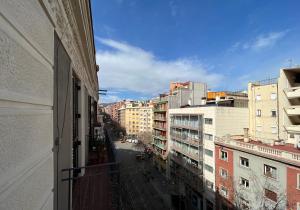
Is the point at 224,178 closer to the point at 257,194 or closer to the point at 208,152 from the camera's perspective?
the point at 208,152

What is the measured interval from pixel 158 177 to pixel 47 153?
3569 centimetres

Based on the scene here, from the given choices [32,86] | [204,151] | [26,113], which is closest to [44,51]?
Answer: [32,86]

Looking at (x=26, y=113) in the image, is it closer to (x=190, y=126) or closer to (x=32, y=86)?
(x=32, y=86)

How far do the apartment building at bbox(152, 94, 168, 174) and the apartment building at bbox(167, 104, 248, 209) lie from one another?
21.6 ft

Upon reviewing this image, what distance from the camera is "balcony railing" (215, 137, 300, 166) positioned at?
12.9 metres

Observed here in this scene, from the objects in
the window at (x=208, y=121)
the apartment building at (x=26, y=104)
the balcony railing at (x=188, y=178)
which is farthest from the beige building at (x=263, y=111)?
the apartment building at (x=26, y=104)

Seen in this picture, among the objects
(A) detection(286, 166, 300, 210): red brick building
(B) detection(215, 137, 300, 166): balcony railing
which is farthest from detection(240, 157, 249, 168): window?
(A) detection(286, 166, 300, 210): red brick building

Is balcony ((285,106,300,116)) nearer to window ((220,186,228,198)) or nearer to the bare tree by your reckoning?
the bare tree

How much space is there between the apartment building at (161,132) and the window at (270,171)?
20.2 m

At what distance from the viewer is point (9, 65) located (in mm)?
1203

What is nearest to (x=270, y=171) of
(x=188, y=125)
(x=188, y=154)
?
(x=188, y=154)

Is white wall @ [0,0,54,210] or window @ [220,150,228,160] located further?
window @ [220,150,228,160]

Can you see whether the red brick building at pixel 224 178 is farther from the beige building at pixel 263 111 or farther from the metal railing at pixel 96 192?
the metal railing at pixel 96 192

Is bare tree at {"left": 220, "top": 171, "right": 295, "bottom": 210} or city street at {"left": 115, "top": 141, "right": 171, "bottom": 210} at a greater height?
bare tree at {"left": 220, "top": 171, "right": 295, "bottom": 210}
